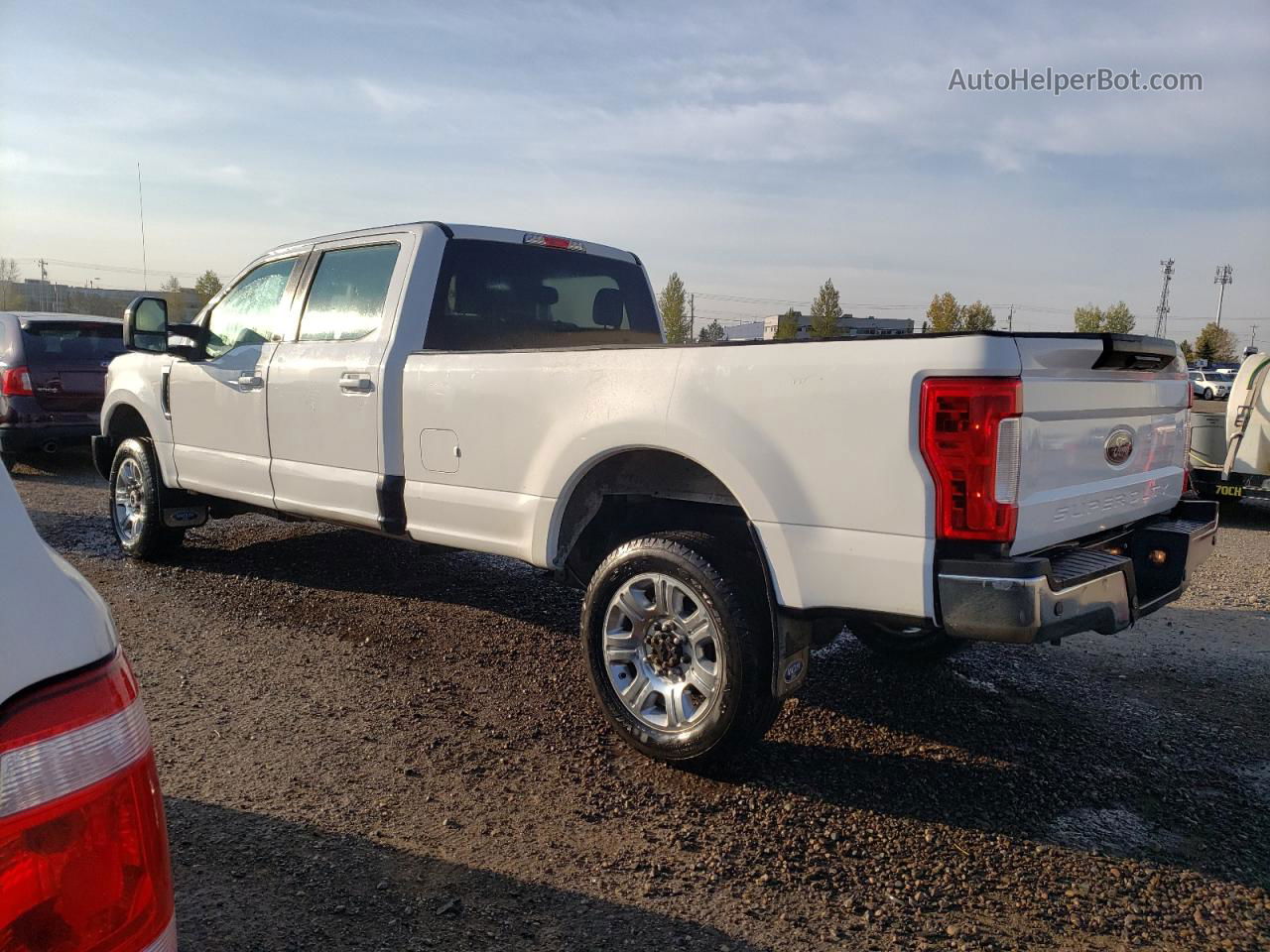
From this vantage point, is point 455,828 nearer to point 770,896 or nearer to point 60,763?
point 770,896

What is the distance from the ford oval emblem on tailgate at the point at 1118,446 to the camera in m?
3.28

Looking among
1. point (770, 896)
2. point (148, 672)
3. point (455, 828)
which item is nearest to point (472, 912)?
point (455, 828)

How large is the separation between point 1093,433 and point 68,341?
35.6 feet

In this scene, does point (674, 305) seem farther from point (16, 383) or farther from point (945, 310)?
point (16, 383)

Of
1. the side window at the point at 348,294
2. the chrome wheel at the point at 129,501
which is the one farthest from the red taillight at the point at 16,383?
the side window at the point at 348,294

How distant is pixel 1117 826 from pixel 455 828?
223cm

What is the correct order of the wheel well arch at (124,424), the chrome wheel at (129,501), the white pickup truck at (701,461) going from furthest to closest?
the wheel well arch at (124,424) < the chrome wheel at (129,501) < the white pickup truck at (701,461)

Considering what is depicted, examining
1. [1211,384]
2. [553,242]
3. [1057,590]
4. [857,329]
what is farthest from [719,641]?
[1211,384]

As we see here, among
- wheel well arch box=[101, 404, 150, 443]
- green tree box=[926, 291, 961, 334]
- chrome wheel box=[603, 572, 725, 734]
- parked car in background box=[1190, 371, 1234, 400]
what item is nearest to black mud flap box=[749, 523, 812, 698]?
chrome wheel box=[603, 572, 725, 734]

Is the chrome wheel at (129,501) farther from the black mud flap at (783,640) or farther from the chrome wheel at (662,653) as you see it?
the black mud flap at (783,640)

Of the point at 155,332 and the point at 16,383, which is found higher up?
the point at 155,332

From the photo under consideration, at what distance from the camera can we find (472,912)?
262cm

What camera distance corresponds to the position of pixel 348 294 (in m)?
5.11

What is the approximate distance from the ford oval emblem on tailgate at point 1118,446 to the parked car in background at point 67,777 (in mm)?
3079
